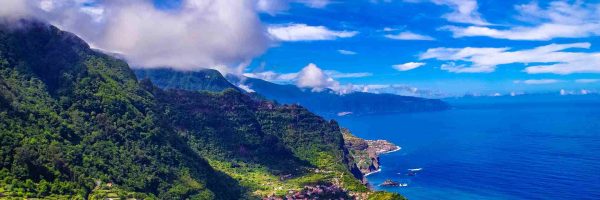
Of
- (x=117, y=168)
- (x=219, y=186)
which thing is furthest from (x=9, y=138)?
(x=219, y=186)

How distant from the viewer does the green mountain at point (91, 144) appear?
11450 cm

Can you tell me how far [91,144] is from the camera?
141250 millimetres

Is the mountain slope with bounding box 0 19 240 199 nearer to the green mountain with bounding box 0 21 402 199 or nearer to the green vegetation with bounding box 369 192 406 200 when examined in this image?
the green mountain with bounding box 0 21 402 199

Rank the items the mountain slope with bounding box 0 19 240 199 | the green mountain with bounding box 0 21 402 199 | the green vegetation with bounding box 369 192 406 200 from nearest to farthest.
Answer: the mountain slope with bounding box 0 19 240 199 < the green mountain with bounding box 0 21 402 199 < the green vegetation with bounding box 369 192 406 200

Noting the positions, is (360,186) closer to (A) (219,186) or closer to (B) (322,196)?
(B) (322,196)

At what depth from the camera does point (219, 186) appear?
16000 centimetres

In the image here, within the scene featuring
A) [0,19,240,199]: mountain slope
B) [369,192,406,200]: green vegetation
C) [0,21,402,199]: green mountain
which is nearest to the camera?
[0,19,240,199]: mountain slope

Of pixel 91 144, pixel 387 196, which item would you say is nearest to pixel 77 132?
pixel 91 144

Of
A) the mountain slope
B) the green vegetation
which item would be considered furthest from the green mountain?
the green vegetation

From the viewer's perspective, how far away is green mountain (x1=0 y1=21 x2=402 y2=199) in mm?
114500

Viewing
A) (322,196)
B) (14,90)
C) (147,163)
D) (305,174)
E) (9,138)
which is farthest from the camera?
(305,174)

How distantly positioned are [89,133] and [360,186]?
83.5 metres

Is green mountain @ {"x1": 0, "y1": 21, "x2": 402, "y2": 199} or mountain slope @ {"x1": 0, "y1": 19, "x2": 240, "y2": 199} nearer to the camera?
mountain slope @ {"x1": 0, "y1": 19, "x2": 240, "y2": 199}

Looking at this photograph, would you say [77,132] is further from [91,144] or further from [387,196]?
[387,196]
